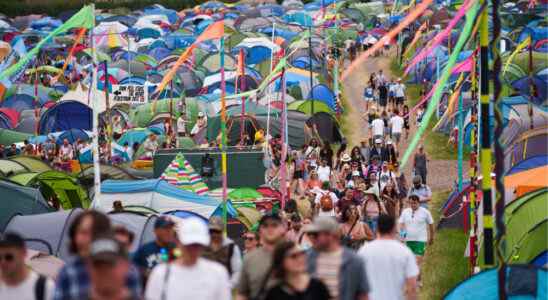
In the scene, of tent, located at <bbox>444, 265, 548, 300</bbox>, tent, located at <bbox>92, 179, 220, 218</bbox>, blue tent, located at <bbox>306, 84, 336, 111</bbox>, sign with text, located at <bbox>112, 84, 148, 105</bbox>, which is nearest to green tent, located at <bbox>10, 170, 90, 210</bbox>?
sign with text, located at <bbox>112, 84, 148, 105</bbox>

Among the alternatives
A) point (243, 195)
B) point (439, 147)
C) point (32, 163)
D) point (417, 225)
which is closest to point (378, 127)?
point (439, 147)

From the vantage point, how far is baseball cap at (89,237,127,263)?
7.08 metres

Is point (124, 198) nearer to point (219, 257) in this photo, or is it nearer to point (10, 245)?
point (219, 257)

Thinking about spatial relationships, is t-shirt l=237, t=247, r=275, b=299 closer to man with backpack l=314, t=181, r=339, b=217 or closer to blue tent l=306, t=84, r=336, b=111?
man with backpack l=314, t=181, r=339, b=217

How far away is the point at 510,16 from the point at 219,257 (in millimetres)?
48071

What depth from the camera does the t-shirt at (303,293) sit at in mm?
8328

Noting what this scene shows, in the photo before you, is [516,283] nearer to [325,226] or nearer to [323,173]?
[325,226]

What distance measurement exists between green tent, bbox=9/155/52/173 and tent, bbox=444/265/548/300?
16023 mm

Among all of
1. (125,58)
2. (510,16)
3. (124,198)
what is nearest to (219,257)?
(124,198)

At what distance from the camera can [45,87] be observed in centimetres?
4725

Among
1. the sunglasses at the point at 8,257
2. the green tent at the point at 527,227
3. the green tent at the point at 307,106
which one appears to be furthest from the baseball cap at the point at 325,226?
the green tent at the point at 307,106

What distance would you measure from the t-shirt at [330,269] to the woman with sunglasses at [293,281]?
1.63ft

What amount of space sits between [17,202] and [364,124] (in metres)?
Answer: 17.9

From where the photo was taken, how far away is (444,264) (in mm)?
19609
